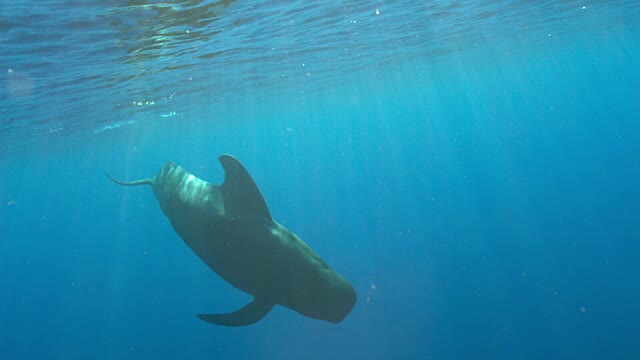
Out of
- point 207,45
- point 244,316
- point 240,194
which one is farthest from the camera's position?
point 207,45

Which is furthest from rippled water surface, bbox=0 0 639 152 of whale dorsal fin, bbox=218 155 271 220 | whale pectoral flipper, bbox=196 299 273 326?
whale pectoral flipper, bbox=196 299 273 326

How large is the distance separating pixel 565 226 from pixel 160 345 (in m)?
32.2

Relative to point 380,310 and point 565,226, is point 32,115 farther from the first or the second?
point 565,226

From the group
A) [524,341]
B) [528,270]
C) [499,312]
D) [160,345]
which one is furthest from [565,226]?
[160,345]

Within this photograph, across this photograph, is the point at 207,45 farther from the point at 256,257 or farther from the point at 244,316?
the point at 244,316

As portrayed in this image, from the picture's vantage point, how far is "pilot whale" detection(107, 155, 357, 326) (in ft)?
19.0

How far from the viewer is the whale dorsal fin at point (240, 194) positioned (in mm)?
5867

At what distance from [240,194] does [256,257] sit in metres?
0.86

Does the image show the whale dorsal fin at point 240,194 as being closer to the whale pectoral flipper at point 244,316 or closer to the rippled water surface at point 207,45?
the whale pectoral flipper at point 244,316

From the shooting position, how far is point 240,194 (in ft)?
19.9

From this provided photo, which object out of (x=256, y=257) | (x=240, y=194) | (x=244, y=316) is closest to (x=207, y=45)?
(x=240, y=194)

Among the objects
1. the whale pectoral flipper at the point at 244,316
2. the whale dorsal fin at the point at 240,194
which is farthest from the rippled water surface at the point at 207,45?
the whale pectoral flipper at the point at 244,316

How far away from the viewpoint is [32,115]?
21.2m

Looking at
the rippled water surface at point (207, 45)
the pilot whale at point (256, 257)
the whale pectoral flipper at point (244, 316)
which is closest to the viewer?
the pilot whale at point (256, 257)
